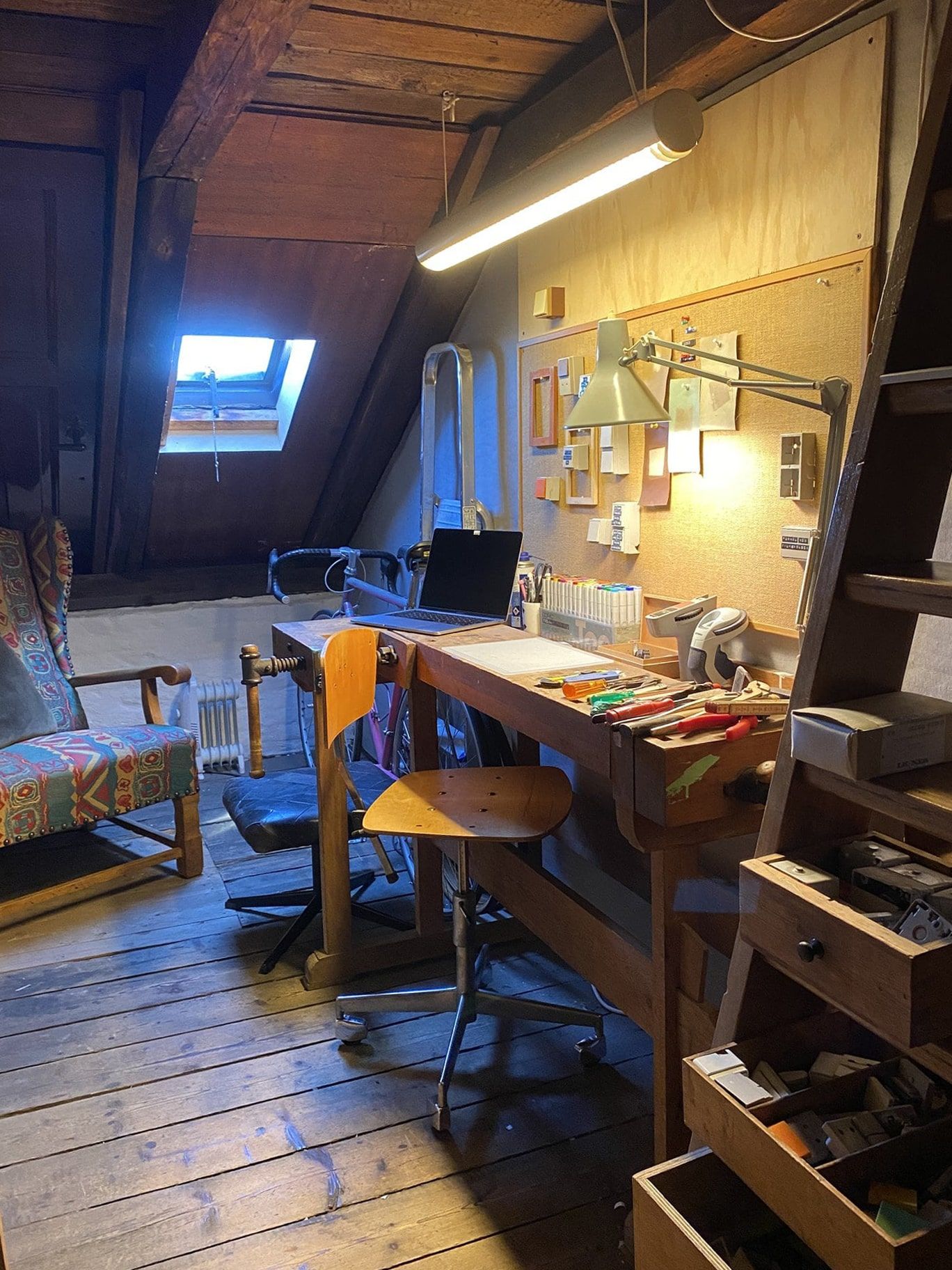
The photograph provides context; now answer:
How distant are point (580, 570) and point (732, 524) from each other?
68 centimetres

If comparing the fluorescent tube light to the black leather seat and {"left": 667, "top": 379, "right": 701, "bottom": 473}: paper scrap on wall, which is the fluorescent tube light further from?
the black leather seat

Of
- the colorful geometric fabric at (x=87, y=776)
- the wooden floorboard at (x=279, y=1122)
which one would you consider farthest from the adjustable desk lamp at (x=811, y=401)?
the colorful geometric fabric at (x=87, y=776)

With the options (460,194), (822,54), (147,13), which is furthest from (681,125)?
(460,194)

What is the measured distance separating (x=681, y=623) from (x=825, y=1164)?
116 centimetres

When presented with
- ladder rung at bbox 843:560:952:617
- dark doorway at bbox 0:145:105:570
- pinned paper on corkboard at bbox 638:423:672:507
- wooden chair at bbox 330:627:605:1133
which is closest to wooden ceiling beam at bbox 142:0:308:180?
dark doorway at bbox 0:145:105:570

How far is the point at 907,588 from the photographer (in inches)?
41.9

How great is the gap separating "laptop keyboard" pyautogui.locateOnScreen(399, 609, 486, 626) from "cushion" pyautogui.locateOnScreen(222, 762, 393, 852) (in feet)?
1.50

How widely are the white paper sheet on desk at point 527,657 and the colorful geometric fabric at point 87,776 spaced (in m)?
1.25

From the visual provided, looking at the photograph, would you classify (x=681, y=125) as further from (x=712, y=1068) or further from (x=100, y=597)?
(x=100, y=597)

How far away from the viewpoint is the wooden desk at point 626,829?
5.28 feet

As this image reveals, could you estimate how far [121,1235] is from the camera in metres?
1.80

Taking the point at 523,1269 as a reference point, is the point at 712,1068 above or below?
above

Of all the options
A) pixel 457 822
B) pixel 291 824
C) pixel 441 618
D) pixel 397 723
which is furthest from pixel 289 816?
pixel 397 723

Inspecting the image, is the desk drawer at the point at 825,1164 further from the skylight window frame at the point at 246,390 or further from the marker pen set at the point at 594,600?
the skylight window frame at the point at 246,390
